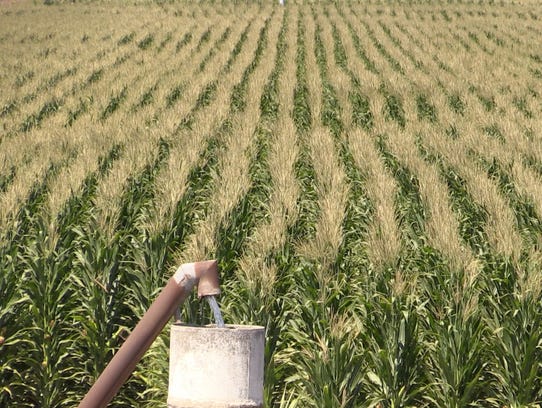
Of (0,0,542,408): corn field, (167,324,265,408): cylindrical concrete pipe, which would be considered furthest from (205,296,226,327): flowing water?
(0,0,542,408): corn field

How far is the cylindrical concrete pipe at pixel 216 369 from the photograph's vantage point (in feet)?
9.93

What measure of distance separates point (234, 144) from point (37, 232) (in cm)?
515

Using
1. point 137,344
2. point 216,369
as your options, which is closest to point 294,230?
point 216,369

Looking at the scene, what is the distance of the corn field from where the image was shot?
6449mm

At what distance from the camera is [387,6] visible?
43.9 meters

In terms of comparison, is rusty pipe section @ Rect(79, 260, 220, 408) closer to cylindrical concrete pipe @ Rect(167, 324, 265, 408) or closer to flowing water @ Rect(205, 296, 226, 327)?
flowing water @ Rect(205, 296, 226, 327)

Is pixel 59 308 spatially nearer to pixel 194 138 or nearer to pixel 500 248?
pixel 500 248

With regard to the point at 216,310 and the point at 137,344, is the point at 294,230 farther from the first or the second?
the point at 137,344

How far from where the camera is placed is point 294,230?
29.8 ft

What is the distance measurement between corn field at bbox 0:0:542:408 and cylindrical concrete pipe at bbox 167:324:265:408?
0.42 metres

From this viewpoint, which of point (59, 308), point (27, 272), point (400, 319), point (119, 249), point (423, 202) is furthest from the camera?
point (423, 202)

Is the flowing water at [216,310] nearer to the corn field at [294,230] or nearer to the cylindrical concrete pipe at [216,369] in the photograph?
the cylindrical concrete pipe at [216,369]

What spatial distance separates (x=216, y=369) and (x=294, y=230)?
6039 millimetres

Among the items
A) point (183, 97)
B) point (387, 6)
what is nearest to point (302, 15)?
point (387, 6)
